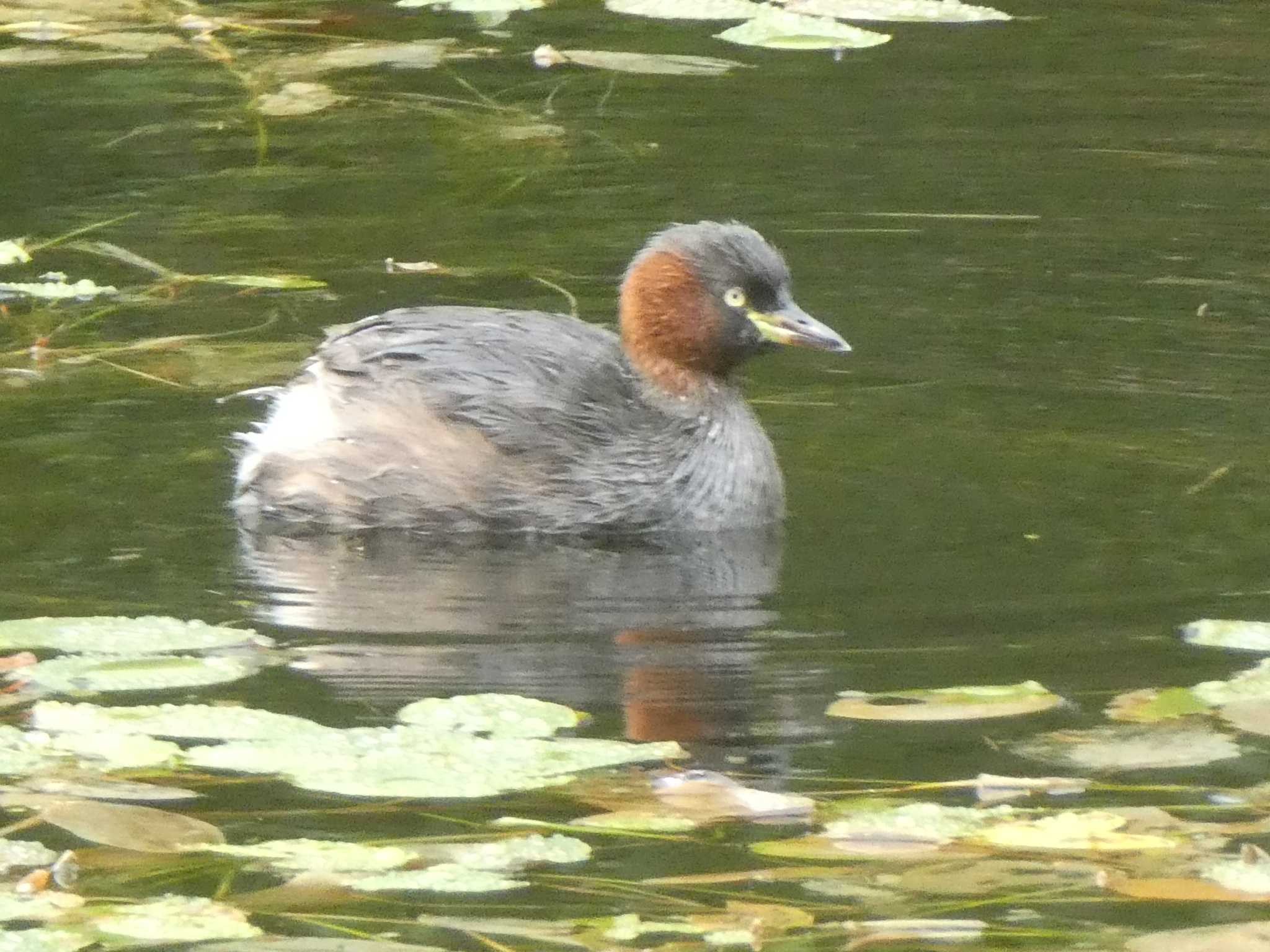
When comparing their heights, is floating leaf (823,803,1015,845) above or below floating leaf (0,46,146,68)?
below

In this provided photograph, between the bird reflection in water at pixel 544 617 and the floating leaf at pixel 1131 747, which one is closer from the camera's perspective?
the floating leaf at pixel 1131 747

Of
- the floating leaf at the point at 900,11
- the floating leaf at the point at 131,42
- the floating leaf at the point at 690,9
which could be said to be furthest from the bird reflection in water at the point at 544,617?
the floating leaf at the point at 131,42

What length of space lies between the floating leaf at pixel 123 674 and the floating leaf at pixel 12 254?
4104 millimetres

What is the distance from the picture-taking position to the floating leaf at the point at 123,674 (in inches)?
218

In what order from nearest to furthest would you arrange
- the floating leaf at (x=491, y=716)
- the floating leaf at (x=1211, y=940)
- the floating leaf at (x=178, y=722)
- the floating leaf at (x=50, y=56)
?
the floating leaf at (x=1211, y=940) < the floating leaf at (x=178, y=722) < the floating leaf at (x=491, y=716) < the floating leaf at (x=50, y=56)

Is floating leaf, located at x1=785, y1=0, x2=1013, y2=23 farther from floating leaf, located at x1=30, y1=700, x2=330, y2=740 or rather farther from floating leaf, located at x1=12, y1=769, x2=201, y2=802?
floating leaf, located at x1=12, y1=769, x2=201, y2=802

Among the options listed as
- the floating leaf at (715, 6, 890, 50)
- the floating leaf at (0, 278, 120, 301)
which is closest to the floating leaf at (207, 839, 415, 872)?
the floating leaf at (0, 278, 120, 301)

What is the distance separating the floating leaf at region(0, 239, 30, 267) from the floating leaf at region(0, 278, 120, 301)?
24cm

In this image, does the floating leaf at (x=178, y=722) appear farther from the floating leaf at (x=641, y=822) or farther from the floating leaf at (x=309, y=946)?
the floating leaf at (x=309, y=946)

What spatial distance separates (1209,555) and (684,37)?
6.39 m

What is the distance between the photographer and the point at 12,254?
31.4ft

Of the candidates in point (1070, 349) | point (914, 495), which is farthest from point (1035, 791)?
point (1070, 349)

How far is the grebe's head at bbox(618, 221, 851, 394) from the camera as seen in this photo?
7.64 m

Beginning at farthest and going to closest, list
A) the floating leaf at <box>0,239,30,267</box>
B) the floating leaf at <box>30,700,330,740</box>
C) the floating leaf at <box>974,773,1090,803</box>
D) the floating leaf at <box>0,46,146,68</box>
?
the floating leaf at <box>0,46,146,68</box> < the floating leaf at <box>0,239,30,267</box> < the floating leaf at <box>30,700,330,740</box> < the floating leaf at <box>974,773,1090,803</box>
